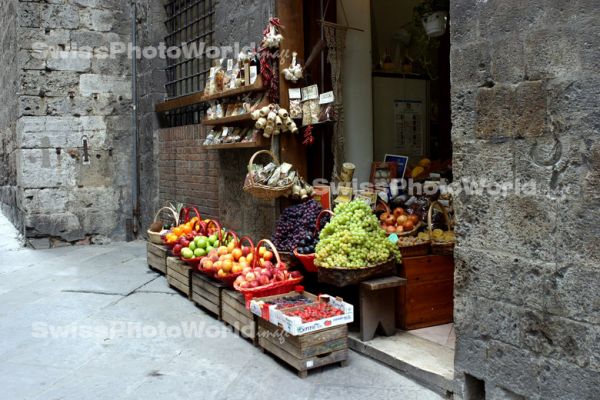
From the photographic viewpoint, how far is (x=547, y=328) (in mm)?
2912

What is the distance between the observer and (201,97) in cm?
688

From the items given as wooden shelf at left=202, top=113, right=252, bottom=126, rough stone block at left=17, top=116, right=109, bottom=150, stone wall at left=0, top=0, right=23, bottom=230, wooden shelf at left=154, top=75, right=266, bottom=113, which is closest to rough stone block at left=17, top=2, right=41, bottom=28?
stone wall at left=0, top=0, right=23, bottom=230

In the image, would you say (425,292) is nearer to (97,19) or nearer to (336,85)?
(336,85)

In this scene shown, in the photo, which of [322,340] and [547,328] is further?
[322,340]

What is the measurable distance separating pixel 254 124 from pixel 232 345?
2.28 metres

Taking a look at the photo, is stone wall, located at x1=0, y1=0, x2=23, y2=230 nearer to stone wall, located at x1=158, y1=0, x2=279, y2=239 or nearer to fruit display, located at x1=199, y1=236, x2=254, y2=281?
stone wall, located at x1=158, y1=0, x2=279, y2=239

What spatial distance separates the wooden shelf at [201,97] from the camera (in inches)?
216

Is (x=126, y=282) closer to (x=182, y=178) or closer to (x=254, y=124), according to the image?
(x=182, y=178)

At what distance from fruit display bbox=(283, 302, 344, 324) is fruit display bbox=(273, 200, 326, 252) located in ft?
2.43

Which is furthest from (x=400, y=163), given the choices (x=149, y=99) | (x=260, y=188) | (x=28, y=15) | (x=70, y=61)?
(x=28, y=15)

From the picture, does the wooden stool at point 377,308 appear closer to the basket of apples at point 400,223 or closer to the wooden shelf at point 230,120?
the basket of apples at point 400,223

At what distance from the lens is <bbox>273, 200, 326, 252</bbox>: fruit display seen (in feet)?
15.9

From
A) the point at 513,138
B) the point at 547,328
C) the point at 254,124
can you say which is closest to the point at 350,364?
the point at 547,328

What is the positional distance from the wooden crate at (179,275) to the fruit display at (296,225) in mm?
1148
